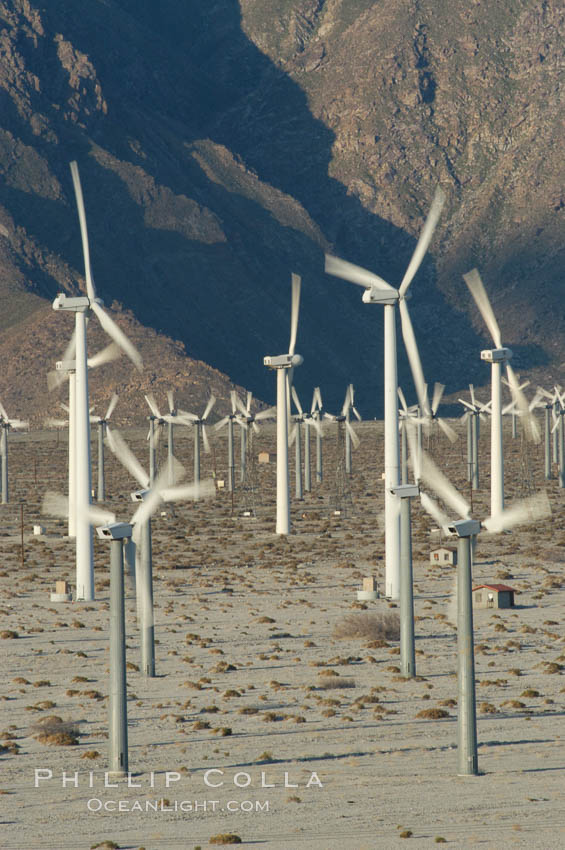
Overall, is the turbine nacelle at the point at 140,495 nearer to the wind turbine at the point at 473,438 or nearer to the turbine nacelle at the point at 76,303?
the turbine nacelle at the point at 76,303

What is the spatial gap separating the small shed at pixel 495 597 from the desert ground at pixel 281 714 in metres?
0.75

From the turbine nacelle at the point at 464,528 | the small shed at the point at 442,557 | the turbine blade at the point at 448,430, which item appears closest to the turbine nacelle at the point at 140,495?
the turbine nacelle at the point at 464,528

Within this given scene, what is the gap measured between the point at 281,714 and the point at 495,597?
64.9 ft

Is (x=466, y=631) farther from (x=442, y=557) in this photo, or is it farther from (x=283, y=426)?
(x=283, y=426)

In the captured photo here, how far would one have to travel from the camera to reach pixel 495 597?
169 feet

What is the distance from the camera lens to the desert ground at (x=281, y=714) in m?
24.4

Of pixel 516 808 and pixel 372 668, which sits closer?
pixel 516 808

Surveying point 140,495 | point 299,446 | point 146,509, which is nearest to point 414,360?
point 140,495

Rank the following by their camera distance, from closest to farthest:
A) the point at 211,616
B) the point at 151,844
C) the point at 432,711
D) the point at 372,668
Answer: the point at 151,844 → the point at 432,711 → the point at 372,668 → the point at 211,616

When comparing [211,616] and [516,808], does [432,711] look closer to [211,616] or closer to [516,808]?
[516,808]

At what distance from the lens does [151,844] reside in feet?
75.9

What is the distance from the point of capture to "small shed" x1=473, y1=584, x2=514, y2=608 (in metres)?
51.5

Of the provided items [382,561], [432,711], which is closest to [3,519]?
[382,561]

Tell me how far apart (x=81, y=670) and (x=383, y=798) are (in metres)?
15.7
